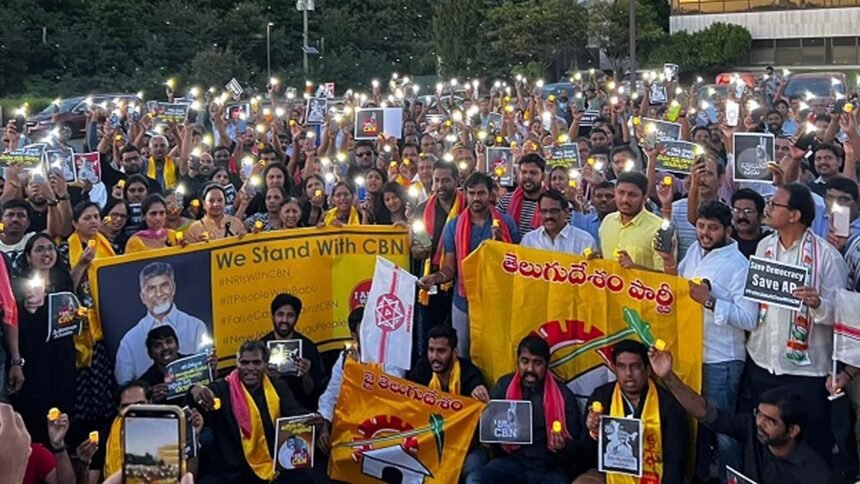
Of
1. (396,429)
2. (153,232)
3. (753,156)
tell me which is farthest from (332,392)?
(753,156)

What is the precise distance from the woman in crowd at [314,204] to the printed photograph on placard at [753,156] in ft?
10.2

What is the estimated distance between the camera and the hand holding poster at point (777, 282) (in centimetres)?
546

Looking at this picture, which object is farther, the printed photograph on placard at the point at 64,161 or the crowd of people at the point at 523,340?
the printed photograph on placard at the point at 64,161

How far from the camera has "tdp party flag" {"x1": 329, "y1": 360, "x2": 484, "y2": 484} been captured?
647 centimetres

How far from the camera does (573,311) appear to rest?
6598 millimetres

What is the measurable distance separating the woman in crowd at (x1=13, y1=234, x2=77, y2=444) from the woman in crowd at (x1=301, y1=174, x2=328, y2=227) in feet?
8.04

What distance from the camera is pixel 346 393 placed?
22.0ft

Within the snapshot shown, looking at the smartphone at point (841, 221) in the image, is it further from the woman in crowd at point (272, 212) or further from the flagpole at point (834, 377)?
the woman in crowd at point (272, 212)

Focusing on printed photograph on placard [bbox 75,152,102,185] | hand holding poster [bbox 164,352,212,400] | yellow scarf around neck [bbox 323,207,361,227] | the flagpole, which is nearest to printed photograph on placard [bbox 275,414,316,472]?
hand holding poster [bbox 164,352,212,400]

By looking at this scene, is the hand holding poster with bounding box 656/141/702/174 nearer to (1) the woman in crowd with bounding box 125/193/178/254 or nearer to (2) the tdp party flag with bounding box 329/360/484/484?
(2) the tdp party flag with bounding box 329/360/484/484

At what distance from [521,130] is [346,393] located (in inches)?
277

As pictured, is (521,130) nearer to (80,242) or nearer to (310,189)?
(310,189)

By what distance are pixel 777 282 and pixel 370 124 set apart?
266 inches

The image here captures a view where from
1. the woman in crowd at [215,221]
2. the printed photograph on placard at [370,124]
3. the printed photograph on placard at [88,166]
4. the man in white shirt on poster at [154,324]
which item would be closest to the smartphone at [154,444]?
the man in white shirt on poster at [154,324]
